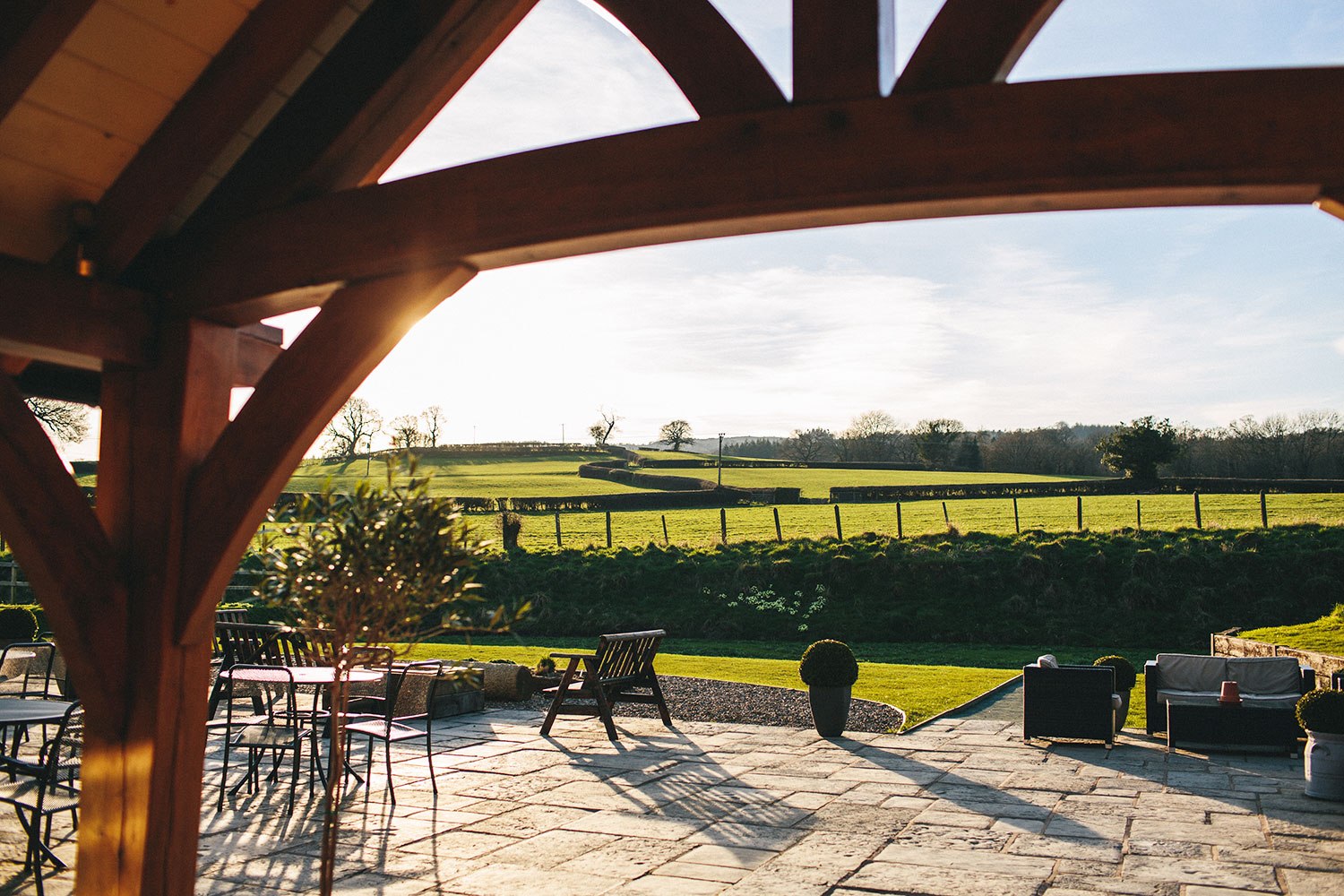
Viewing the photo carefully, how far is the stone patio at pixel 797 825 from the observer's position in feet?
13.8

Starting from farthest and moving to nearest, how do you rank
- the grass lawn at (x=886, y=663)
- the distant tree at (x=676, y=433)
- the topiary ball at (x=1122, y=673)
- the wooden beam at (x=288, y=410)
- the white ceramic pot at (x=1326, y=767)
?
the distant tree at (x=676, y=433)
the grass lawn at (x=886, y=663)
the topiary ball at (x=1122, y=673)
the white ceramic pot at (x=1326, y=767)
the wooden beam at (x=288, y=410)

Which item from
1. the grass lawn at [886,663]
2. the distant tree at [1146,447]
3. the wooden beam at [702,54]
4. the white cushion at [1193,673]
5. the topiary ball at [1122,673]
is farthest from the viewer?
the distant tree at [1146,447]

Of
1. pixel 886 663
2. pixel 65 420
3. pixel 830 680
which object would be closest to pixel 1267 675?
pixel 830 680

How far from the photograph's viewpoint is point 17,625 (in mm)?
9125

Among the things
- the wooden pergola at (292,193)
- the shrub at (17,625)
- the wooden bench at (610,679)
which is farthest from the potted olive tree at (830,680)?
the shrub at (17,625)

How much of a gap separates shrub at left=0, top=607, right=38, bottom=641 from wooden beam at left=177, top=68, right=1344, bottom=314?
787 centimetres

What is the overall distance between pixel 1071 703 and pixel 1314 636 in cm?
464

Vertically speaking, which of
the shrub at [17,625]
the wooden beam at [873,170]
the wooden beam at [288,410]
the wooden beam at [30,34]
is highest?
the wooden beam at [30,34]

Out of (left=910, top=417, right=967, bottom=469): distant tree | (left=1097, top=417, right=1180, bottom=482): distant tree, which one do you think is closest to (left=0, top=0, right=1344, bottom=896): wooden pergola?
(left=1097, top=417, right=1180, bottom=482): distant tree

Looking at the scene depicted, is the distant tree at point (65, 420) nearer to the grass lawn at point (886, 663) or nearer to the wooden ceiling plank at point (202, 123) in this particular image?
the grass lawn at point (886, 663)

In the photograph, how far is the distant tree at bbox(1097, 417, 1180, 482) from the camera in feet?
93.2

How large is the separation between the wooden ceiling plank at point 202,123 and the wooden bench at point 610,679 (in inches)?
199

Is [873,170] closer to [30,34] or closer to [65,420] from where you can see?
[30,34]

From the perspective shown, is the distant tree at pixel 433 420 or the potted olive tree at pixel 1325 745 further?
the distant tree at pixel 433 420
